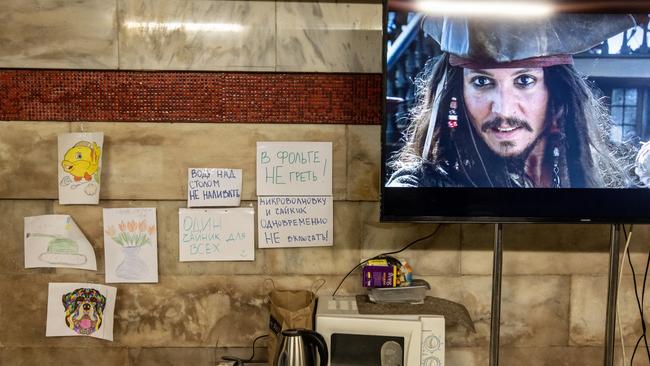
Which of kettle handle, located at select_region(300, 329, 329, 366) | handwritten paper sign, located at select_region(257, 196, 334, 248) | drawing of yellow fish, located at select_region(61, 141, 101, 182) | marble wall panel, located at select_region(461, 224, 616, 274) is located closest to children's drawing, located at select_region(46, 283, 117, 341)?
drawing of yellow fish, located at select_region(61, 141, 101, 182)

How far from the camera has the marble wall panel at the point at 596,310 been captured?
2041 millimetres

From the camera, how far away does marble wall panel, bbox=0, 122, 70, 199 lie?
197 cm

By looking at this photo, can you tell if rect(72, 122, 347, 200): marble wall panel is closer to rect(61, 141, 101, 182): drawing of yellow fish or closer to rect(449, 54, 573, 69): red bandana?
rect(61, 141, 101, 182): drawing of yellow fish

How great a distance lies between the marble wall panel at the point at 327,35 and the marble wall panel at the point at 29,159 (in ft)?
Result: 3.33

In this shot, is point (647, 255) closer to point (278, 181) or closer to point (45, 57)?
point (278, 181)

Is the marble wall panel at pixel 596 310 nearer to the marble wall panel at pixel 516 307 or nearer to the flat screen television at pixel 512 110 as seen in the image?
the marble wall panel at pixel 516 307

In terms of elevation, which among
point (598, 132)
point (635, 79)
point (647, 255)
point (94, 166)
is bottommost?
point (647, 255)

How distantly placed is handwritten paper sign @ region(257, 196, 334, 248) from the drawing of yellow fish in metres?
0.72

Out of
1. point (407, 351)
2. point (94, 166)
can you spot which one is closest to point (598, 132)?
point (407, 351)

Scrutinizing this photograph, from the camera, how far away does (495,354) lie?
1832 millimetres

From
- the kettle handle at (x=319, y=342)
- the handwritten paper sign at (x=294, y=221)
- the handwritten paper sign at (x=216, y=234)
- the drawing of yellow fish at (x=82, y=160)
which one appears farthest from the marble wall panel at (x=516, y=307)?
the drawing of yellow fish at (x=82, y=160)

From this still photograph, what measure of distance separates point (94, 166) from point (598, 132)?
6.65 ft

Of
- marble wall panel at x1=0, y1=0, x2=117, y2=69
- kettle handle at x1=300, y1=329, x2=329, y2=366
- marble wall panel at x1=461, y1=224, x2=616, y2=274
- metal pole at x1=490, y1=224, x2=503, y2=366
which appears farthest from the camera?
marble wall panel at x1=461, y1=224, x2=616, y2=274

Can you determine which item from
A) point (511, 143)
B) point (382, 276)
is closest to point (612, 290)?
point (511, 143)
